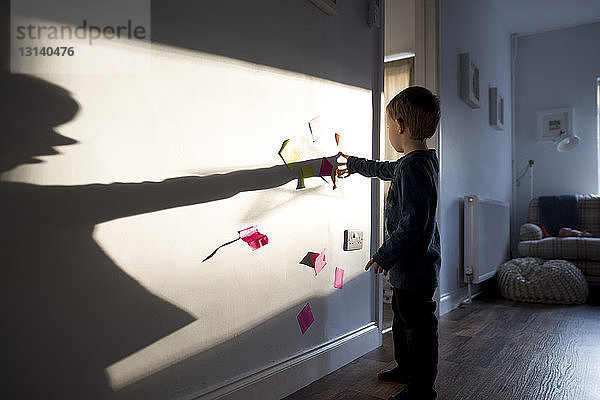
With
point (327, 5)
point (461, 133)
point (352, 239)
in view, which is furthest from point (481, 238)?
point (327, 5)

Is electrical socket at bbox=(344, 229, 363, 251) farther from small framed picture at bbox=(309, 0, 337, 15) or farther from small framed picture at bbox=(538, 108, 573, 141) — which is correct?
small framed picture at bbox=(538, 108, 573, 141)

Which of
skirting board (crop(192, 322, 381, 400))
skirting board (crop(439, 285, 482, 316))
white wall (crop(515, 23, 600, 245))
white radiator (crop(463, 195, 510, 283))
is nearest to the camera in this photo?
skirting board (crop(192, 322, 381, 400))

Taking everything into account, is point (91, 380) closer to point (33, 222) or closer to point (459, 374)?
point (33, 222)

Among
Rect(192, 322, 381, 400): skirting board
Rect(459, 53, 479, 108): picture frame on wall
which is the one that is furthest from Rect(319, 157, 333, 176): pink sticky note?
Rect(459, 53, 479, 108): picture frame on wall

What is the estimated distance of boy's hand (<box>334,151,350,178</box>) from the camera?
6.31ft

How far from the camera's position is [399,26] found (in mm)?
4531

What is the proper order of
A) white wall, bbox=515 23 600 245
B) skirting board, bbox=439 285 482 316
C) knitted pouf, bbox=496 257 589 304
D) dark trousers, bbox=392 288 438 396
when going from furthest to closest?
white wall, bbox=515 23 600 245 → knitted pouf, bbox=496 257 589 304 → skirting board, bbox=439 285 482 316 → dark trousers, bbox=392 288 438 396

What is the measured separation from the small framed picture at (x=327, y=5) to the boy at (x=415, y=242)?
52 centimetres

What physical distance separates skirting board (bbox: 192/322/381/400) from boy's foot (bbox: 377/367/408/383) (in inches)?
8.6

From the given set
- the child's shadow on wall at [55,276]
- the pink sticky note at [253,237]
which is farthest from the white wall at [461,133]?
the child's shadow on wall at [55,276]

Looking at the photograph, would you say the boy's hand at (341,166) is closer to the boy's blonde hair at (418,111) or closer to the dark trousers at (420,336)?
the boy's blonde hair at (418,111)

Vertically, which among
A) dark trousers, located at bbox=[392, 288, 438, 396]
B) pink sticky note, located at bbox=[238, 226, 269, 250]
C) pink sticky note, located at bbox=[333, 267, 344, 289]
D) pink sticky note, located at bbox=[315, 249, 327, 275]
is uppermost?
pink sticky note, located at bbox=[238, 226, 269, 250]

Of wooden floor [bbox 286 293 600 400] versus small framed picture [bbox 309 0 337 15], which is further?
small framed picture [bbox 309 0 337 15]

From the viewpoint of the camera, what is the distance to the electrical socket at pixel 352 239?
199cm
